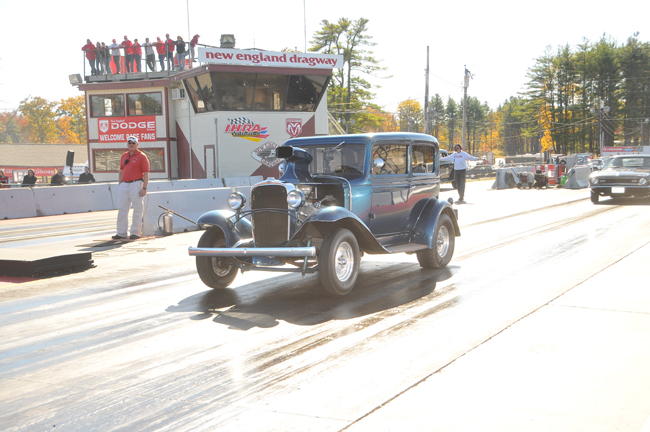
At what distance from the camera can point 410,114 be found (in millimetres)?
135375

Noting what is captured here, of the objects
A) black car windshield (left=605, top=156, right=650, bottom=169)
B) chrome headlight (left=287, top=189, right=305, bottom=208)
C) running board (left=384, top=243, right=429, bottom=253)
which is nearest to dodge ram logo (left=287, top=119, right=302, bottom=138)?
black car windshield (left=605, top=156, right=650, bottom=169)

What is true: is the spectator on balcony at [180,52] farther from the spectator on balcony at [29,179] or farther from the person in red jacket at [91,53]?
the spectator on balcony at [29,179]

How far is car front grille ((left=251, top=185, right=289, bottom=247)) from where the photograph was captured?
21.5ft

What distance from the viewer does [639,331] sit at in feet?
16.7

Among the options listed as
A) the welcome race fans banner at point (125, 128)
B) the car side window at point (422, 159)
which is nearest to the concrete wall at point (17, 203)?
the welcome race fans banner at point (125, 128)

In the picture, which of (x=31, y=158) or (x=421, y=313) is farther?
(x=31, y=158)

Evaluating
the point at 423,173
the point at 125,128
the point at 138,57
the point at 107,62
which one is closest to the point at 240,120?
the point at 138,57

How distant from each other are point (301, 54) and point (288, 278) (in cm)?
2526

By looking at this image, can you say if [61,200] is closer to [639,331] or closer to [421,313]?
[421,313]

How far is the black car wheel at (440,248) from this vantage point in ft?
26.6

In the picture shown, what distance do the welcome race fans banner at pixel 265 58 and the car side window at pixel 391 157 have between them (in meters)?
22.9

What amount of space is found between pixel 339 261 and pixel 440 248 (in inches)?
93.7

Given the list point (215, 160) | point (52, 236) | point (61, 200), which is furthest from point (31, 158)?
point (52, 236)

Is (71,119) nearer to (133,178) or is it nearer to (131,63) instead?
(131,63)
